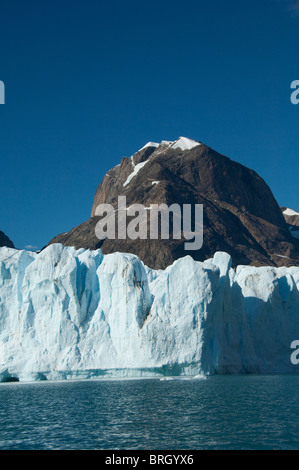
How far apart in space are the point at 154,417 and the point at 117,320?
20.5 meters

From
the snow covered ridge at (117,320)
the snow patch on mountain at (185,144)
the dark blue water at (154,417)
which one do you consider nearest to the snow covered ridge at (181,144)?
the snow patch on mountain at (185,144)

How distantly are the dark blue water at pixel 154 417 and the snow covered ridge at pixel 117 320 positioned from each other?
164 inches

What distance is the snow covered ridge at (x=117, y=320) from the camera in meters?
41.2

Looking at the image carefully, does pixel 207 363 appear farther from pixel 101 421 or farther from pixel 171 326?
pixel 101 421

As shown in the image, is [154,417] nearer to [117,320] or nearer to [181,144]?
[117,320]

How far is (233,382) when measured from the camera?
1511 inches

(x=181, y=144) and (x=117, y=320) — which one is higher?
A: (x=181, y=144)

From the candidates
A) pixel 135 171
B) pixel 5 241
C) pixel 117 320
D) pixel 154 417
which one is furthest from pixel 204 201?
pixel 154 417

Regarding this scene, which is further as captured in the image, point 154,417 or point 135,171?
point 135,171

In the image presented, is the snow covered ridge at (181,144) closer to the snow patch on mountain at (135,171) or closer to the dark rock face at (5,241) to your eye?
the snow patch on mountain at (135,171)

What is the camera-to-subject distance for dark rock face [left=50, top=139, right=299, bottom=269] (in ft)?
422

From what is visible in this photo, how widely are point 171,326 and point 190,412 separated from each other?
16.5 meters

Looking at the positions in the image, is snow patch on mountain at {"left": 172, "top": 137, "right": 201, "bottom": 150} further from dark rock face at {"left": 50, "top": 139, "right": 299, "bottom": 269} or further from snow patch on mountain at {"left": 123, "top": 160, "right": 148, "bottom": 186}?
snow patch on mountain at {"left": 123, "top": 160, "right": 148, "bottom": 186}

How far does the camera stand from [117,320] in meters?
43.8
